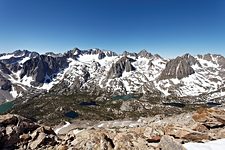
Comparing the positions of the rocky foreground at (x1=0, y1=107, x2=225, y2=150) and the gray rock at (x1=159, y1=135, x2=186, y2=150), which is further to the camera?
the rocky foreground at (x1=0, y1=107, x2=225, y2=150)

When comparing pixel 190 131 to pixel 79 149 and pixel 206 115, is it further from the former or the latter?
pixel 79 149

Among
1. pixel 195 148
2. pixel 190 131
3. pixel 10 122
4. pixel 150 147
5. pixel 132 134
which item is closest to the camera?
pixel 195 148

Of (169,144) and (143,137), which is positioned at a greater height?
(169,144)

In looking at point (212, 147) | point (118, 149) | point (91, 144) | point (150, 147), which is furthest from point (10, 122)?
point (212, 147)

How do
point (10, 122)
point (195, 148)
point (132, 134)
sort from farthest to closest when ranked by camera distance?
point (10, 122), point (132, 134), point (195, 148)

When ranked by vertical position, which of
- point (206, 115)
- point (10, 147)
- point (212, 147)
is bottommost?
point (10, 147)

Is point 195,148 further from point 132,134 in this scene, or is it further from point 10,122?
point 10,122

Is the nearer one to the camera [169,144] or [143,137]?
[169,144]

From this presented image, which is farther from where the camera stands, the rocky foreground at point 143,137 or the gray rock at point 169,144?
the rocky foreground at point 143,137

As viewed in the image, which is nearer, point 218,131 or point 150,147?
point 150,147

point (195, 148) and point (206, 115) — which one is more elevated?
point (206, 115)
